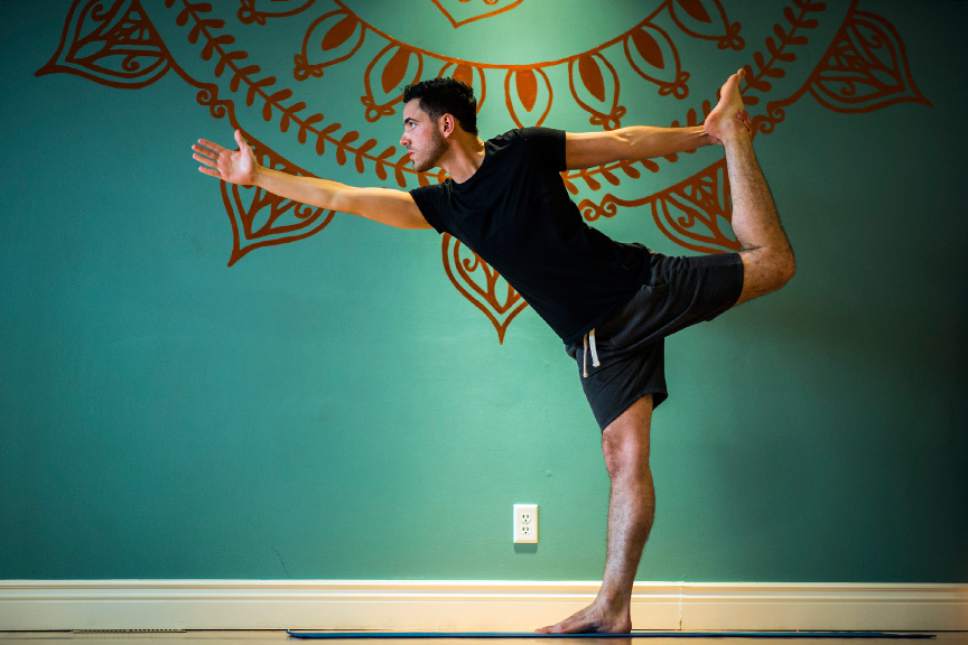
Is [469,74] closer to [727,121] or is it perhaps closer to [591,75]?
[591,75]

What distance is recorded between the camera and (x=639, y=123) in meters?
3.08

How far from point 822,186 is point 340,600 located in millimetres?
2185

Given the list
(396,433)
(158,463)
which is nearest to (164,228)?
(158,463)

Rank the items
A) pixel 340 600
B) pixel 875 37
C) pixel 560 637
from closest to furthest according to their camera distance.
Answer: pixel 560 637 → pixel 340 600 → pixel 875 37

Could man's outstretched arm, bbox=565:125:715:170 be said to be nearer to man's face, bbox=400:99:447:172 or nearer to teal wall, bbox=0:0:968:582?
man's face, bbox=400:99:447:172

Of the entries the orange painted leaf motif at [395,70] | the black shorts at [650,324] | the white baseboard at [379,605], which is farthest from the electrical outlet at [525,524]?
the orange painted leaf motif at [395,70]

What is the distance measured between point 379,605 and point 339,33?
1.96 m

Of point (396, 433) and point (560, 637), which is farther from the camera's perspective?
point (396, 433)

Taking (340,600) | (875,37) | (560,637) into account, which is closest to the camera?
(560,637)

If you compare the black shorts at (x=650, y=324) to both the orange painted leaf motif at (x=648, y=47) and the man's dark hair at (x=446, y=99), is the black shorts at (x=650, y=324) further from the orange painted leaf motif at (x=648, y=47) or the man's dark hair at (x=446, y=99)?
the orange painted leaf motif at (x=648, y=47)

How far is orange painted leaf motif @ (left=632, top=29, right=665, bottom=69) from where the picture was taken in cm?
311

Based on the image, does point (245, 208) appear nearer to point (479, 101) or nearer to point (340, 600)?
point (479, 101)

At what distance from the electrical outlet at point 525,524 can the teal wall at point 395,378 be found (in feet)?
0.11

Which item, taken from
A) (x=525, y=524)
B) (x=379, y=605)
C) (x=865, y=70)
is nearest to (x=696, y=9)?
(x=865, y=70)
